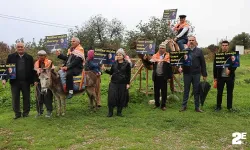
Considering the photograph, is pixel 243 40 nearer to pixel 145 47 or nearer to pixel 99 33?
pixel 99 33

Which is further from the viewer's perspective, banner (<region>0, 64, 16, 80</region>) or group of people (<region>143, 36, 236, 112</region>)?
group of people (<region>143, 36, 236, 112</region>)

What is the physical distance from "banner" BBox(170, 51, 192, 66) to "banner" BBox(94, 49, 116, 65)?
1.98 meters

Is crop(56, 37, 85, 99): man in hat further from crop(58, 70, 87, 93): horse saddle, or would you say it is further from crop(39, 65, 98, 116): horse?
crop(39, 65, 98, 116): horse

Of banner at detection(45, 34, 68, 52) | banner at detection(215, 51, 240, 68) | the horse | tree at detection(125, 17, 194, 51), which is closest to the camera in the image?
the horse

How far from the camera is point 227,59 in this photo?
9.68 metres

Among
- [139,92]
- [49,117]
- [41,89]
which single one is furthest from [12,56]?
[139,92]

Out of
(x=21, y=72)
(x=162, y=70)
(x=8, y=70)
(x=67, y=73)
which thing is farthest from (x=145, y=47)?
(x=8, y=70)

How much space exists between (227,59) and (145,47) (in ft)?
9.79

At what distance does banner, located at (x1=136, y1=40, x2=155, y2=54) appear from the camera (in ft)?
36.7

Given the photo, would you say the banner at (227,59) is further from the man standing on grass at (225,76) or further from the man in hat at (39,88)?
the man in hat at (39,88)

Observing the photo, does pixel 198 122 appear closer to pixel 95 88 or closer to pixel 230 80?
pixel 230 80

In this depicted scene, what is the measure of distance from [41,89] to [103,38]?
3663 cm

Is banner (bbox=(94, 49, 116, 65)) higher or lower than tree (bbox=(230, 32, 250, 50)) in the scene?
lower

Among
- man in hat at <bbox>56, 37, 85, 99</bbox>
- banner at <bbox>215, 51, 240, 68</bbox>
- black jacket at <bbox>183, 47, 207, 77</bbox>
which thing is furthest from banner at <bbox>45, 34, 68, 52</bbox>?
banner at <bbox>215, 51, 240, 68</bbox>
